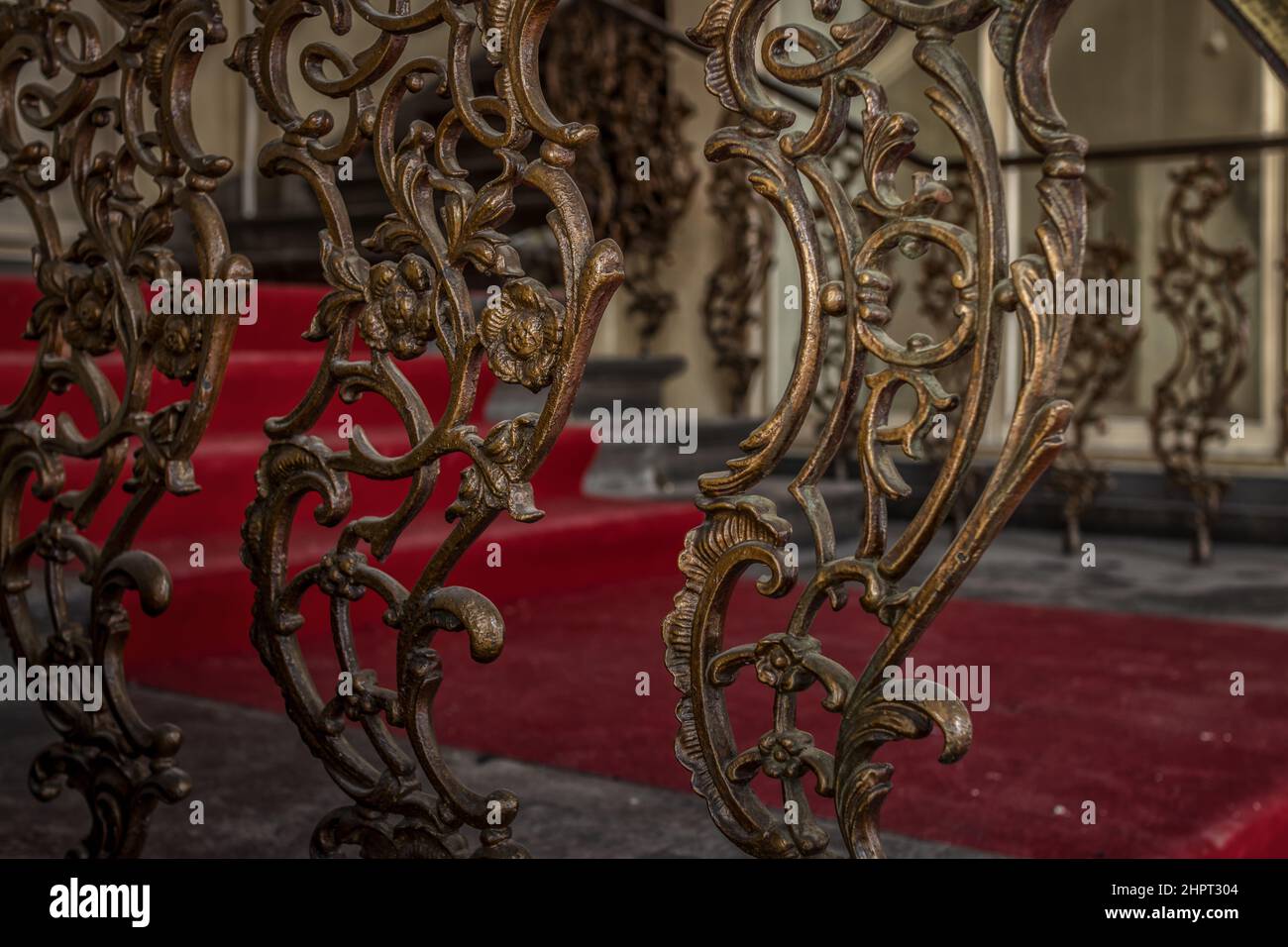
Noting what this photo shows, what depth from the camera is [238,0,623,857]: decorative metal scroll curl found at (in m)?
1.07

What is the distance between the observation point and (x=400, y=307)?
1.14 m

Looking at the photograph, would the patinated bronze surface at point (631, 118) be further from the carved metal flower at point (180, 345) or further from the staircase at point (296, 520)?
the carved metal flower at point (180, 345)

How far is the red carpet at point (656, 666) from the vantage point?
1653mm

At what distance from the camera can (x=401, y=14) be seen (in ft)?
3.72

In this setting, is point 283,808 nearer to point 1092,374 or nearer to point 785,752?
point 785,752

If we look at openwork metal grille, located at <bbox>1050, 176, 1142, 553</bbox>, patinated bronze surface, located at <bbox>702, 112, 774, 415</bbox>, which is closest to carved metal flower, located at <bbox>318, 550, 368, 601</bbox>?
openwork metal grille, located at <bbox>1050, 176, 1142, 553</bbox>

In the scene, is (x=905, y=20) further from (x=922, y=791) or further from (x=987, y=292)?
(x=922, y=791)

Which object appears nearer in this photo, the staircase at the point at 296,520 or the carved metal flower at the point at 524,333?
the carved metal flower at the point at 524,333

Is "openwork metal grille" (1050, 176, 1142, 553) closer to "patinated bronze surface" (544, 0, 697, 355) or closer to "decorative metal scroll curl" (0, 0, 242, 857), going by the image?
"patinated bronze surface" (544, 0, 697, 355)

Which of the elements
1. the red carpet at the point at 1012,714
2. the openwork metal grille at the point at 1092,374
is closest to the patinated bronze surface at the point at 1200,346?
the openwork metal grille at the point at 1092,374

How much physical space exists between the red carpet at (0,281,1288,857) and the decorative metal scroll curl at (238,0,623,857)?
1.98 feet

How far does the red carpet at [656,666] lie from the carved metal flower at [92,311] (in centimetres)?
75

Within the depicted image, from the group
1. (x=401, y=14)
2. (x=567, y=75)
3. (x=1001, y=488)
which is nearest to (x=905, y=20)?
(x=1001, y=488)
